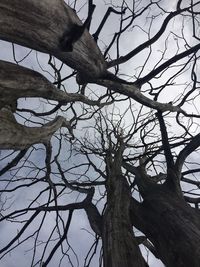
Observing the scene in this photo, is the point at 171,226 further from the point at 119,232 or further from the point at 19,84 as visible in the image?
the point at 19,84

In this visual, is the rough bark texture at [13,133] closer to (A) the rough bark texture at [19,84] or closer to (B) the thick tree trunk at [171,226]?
(A) the rough bark texture at [19,84]

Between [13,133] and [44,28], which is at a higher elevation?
[44,28]

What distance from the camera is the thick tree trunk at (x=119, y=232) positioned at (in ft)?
8.96

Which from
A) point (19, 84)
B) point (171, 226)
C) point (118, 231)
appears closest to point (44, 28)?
point (19, 84)

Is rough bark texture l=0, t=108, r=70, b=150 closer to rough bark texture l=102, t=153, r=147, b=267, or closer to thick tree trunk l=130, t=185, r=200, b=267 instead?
rough bark texture l=102, t=153, r=147, b=267

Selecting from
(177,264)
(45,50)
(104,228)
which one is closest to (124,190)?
(104,228)

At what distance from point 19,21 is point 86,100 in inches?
90.9

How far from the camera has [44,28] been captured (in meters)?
2.70

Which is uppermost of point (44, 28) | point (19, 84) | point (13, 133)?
point (44, 28)

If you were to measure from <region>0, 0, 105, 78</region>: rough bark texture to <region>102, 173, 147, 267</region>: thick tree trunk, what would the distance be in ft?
4.50

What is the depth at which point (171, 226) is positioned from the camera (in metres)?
3.17

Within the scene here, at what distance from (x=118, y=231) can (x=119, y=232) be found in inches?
0.8

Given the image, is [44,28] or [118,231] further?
[118,231]

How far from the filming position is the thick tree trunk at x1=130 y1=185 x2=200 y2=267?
2.86 metres
